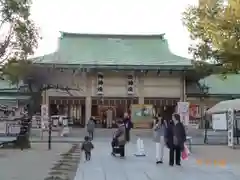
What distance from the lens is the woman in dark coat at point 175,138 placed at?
1490 centimetres

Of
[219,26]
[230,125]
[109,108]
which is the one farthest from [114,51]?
[219,26]

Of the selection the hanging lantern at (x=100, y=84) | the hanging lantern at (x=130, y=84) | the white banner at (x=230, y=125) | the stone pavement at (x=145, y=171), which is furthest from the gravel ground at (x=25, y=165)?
the hanging lantern at (x=130, y=84)

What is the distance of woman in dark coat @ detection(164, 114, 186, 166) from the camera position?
48.9ft

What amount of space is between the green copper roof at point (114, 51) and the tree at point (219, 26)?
23.7m

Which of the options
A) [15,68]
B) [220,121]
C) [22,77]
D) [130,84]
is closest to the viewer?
[15,68]

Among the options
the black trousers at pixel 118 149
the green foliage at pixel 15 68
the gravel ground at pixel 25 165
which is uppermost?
the green foliage at pixel 15 68

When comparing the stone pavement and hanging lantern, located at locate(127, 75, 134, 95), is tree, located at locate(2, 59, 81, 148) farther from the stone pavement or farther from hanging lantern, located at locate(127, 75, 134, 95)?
hanging lantern, located at locate(127, 75, 134, 95)

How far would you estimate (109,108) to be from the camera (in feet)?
153

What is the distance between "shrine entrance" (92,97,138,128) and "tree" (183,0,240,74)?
82.0 ft

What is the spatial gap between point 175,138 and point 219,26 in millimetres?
3784

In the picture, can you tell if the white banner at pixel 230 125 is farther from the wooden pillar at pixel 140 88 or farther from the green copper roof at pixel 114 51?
the wooden pillar at pixel 140 88

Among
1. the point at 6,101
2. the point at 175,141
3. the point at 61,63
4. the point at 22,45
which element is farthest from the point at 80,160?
the point at 6,101

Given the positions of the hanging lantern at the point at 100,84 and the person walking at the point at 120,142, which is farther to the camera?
the hanging lantern at the point at 100,84

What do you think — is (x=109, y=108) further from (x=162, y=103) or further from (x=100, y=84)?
(x=162, y=103)
